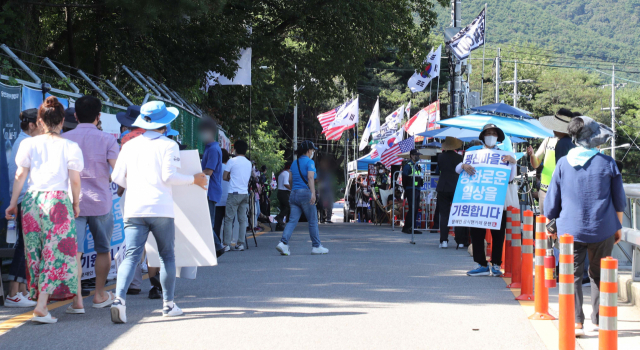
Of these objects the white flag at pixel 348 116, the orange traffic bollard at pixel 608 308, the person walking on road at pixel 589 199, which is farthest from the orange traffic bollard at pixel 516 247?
the white flag at pixel 348 116

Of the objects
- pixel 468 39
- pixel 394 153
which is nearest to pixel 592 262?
pixel 468 39

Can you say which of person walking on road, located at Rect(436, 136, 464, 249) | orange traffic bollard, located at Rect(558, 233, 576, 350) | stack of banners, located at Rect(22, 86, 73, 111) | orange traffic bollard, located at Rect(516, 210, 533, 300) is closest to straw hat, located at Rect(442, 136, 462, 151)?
person walking on road, located at Rect(436, 136, 464, 249)

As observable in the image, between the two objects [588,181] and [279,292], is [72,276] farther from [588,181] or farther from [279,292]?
[588,181]

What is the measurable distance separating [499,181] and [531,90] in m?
70.2

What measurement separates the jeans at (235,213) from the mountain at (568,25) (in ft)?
281

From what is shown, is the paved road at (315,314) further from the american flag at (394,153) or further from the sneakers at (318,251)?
the american flag at (394,153)

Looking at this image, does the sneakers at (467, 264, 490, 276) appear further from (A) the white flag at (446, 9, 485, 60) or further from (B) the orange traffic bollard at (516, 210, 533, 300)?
(A) the white flag at (446, 9, 485, 60)

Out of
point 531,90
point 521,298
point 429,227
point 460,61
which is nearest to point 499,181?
point 521,298

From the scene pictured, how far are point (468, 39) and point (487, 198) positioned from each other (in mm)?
11256

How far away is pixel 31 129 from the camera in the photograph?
720cm

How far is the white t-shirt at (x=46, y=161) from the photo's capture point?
20.6 feet

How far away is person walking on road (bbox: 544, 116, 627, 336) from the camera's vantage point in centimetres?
580

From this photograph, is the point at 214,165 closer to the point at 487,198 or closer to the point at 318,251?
the point at 318,251

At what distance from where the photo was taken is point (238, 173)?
1274cm
